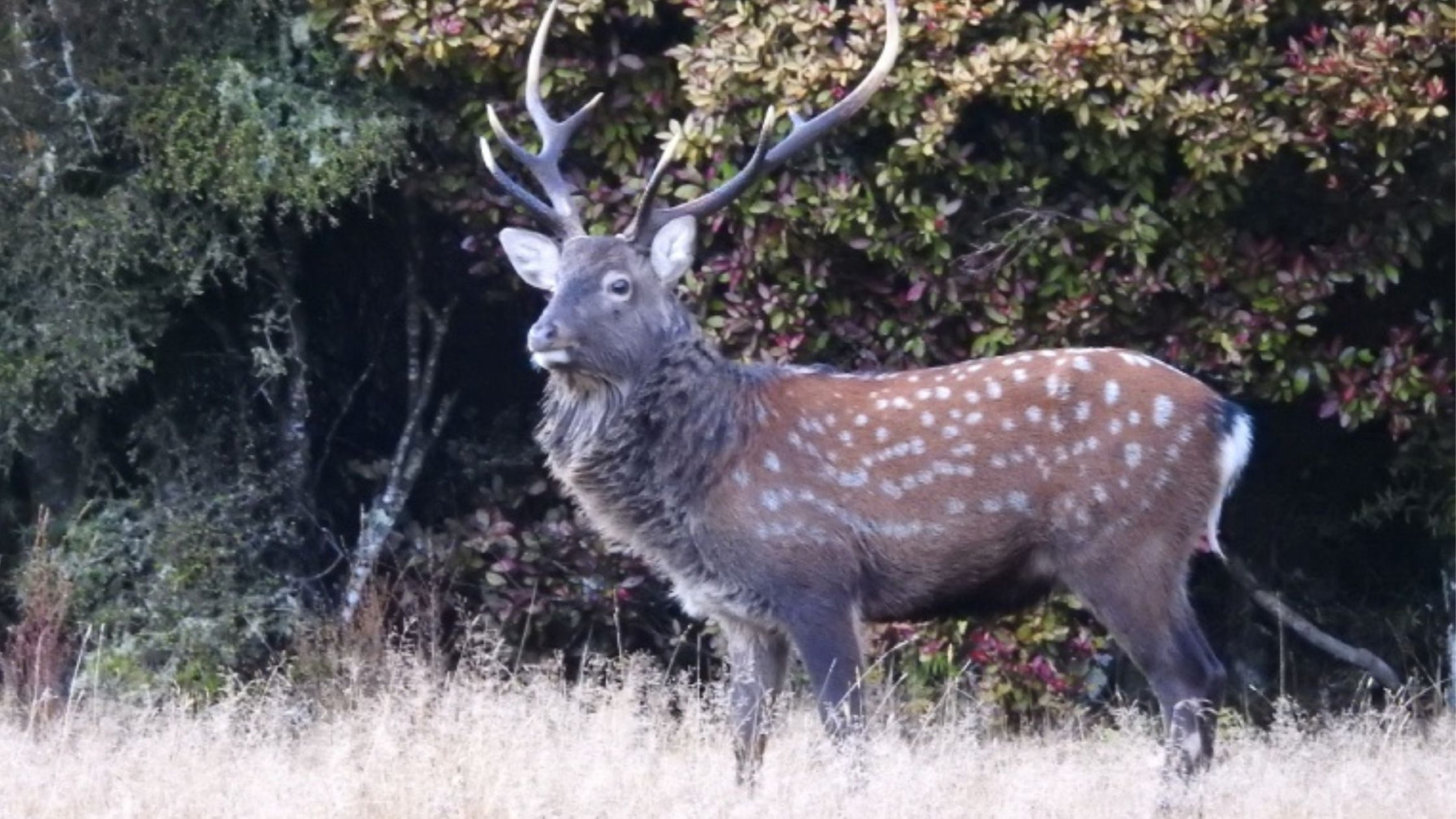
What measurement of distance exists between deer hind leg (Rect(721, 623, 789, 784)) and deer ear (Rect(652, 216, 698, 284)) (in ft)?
4.19

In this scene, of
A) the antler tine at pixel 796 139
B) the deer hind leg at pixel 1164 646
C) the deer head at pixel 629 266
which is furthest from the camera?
the antler tine at pixel 796 139

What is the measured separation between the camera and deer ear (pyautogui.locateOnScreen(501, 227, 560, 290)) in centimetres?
842

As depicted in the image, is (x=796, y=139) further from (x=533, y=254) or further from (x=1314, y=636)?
(x=1314, y=636)

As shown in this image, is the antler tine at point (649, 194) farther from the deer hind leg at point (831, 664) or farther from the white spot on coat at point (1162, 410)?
the white spot on coat at point (1162, 410)

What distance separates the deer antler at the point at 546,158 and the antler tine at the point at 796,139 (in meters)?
0.34

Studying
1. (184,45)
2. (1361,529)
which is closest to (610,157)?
(184,45)

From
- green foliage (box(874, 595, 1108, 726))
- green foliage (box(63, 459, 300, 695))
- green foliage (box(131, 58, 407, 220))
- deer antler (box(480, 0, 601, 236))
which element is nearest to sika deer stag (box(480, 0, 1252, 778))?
deer antler (box(480, 0, 601, 236))

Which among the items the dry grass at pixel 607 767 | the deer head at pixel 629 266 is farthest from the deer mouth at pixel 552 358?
the dry grass at pixel 607 767

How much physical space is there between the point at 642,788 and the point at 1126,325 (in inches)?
136

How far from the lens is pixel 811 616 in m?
7.43

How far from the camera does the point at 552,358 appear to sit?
7.84 meters

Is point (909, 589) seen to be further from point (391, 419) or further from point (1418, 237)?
point (391, 419)

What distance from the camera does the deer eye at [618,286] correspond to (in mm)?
8023

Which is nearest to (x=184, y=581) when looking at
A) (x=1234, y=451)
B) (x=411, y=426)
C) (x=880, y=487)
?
(x=411, y=426)
